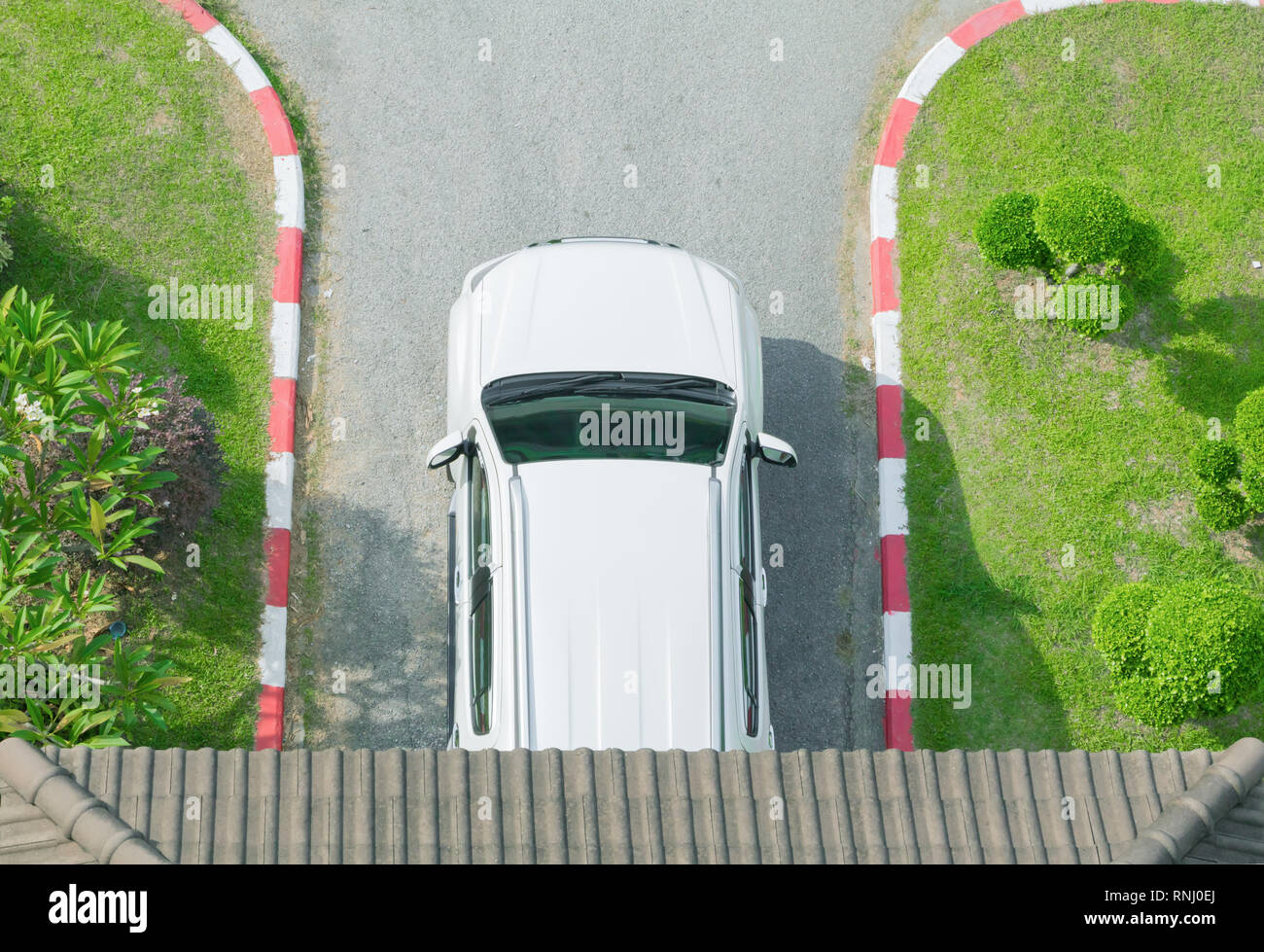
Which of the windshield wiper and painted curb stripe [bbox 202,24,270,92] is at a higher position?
painted curb stripe [bbox 202,24,270,92]

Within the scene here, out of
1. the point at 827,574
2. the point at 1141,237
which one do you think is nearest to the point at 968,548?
the point at 827,574

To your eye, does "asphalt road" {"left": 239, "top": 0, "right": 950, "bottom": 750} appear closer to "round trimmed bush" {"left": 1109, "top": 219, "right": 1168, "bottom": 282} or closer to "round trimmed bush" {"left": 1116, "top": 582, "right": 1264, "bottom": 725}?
"round trimmed bush" {"left": 1116, "top": 582, "right": 1264, "bottom": 725}

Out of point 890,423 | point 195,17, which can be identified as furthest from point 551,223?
point 195,17

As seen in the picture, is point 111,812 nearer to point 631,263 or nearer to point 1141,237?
point 631,263

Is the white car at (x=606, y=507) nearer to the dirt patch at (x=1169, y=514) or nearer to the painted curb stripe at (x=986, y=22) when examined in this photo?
the dirt patch at (x=1169, y=514)

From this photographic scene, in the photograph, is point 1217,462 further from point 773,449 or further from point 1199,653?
point 773,449

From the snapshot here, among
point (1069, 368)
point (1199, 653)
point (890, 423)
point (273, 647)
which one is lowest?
point (1199, 653)

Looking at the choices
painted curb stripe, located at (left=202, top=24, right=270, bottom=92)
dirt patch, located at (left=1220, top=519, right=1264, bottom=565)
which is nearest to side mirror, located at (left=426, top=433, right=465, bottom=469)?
painted curb stripe, located at (left=202, top=24, right=270, bottom=92)

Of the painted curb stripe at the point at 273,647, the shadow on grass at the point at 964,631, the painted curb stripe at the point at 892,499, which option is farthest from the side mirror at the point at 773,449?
the painted curb stripe at the point at 273,647
